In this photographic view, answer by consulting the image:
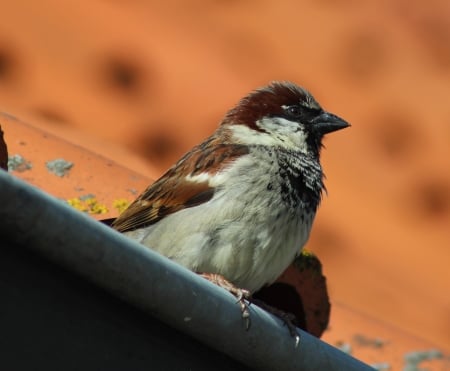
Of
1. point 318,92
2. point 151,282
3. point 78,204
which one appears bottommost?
point 151,282

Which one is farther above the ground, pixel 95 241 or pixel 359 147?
pixel 359 147

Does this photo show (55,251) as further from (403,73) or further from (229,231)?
(403,73)

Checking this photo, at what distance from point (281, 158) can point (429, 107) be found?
985 mm

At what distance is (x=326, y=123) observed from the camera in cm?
309

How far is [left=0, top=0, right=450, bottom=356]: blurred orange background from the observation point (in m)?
3.18

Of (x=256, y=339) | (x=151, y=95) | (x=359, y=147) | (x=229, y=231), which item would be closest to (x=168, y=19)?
A: (x=151, y=95)

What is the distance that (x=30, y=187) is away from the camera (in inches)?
53.5

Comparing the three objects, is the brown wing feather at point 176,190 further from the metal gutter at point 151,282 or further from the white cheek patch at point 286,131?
the metal gutter at point 151,282

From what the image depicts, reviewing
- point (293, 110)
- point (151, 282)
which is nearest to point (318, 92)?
point (293, 110)

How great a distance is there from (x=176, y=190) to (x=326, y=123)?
1.65 ft

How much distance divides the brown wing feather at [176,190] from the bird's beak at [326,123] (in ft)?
1.04

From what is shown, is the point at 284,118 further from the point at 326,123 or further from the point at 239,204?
the point at 239,204

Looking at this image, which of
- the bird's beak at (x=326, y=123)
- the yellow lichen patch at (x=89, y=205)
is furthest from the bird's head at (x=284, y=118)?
the yellow lichen patch at (x=89, y=205)

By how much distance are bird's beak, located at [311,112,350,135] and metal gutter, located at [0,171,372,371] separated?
1326 millimetres
